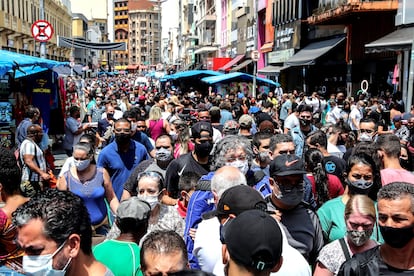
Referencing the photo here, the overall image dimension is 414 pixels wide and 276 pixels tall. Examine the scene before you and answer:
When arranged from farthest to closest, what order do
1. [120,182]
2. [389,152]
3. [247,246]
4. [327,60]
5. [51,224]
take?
[327,60] < [120,182] < [389,152] < [51,224] < [247,246]

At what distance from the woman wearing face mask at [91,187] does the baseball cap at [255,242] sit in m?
2.88

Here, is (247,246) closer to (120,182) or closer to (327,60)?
(120,182)

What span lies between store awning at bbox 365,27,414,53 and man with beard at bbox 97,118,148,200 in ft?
37.6

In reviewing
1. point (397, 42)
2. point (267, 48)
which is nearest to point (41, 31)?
point (397, 42)

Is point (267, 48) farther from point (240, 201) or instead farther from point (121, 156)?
point (240, 201)

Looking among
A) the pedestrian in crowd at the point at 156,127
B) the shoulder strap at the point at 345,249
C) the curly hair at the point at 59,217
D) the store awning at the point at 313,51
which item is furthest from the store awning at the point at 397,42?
the curly hair at the point at 59,217

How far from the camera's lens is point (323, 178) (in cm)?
552

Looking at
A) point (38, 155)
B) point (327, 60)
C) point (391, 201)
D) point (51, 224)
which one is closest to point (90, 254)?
point (51, 224)

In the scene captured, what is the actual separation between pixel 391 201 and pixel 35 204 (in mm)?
2084

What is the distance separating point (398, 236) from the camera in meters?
3.31

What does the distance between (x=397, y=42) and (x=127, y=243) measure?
14524 millimetres

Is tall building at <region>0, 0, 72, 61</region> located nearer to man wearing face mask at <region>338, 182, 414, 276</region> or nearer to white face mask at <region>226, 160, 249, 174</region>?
white face mask at <region>226, 160, 249, 174</region>

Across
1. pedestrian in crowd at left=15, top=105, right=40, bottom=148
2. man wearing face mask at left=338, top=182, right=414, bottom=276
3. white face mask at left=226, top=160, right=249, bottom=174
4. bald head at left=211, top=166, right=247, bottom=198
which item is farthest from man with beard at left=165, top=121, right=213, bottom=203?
pedestrian in crowd at left=15, top=105, right=40, bottom=148

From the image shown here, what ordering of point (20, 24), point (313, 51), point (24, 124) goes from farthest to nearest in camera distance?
point (20, 24) → point (313, 51) → point (24, 124)
